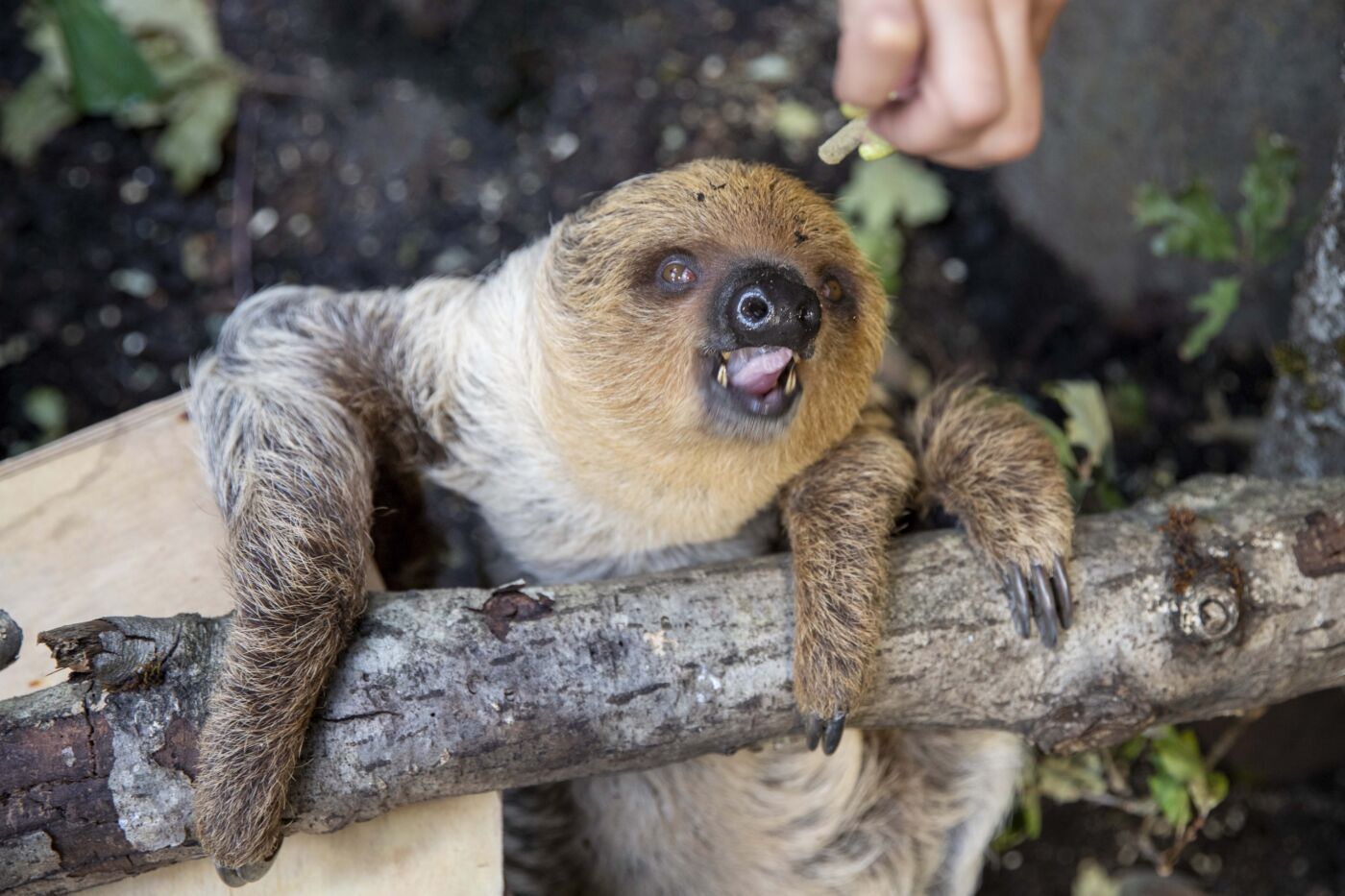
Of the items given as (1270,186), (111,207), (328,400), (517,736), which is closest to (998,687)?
(517,736)

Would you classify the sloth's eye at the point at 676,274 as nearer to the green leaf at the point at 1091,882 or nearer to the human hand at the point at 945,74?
the human hand at the point at 945,74

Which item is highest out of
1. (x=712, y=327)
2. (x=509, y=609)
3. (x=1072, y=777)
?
(x=712, y=327)

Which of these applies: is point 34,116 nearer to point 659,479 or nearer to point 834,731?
point 659,479

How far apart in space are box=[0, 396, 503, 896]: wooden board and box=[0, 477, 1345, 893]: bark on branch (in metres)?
0.27

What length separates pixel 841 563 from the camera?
11.0 ft

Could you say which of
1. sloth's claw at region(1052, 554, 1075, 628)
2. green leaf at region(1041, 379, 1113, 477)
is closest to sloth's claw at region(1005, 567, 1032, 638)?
sloth's claw at region(1052, 554, 1075, 628)

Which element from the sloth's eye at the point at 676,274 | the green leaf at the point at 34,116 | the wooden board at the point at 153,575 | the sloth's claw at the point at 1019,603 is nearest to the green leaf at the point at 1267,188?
the sloth's claw at the point at 1019,603

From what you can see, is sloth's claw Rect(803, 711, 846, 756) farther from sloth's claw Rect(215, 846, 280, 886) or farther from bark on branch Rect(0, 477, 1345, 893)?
sloth's claw Rect(215, 846, 280, 886)

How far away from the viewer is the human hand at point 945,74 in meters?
2.73

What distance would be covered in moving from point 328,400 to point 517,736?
1.42 metres

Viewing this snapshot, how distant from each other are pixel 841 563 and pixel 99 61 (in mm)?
5144

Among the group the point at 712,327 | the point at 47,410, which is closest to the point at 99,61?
the point at 47,410

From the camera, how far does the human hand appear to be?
2.73 meters

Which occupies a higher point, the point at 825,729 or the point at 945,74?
the point at 945,74
